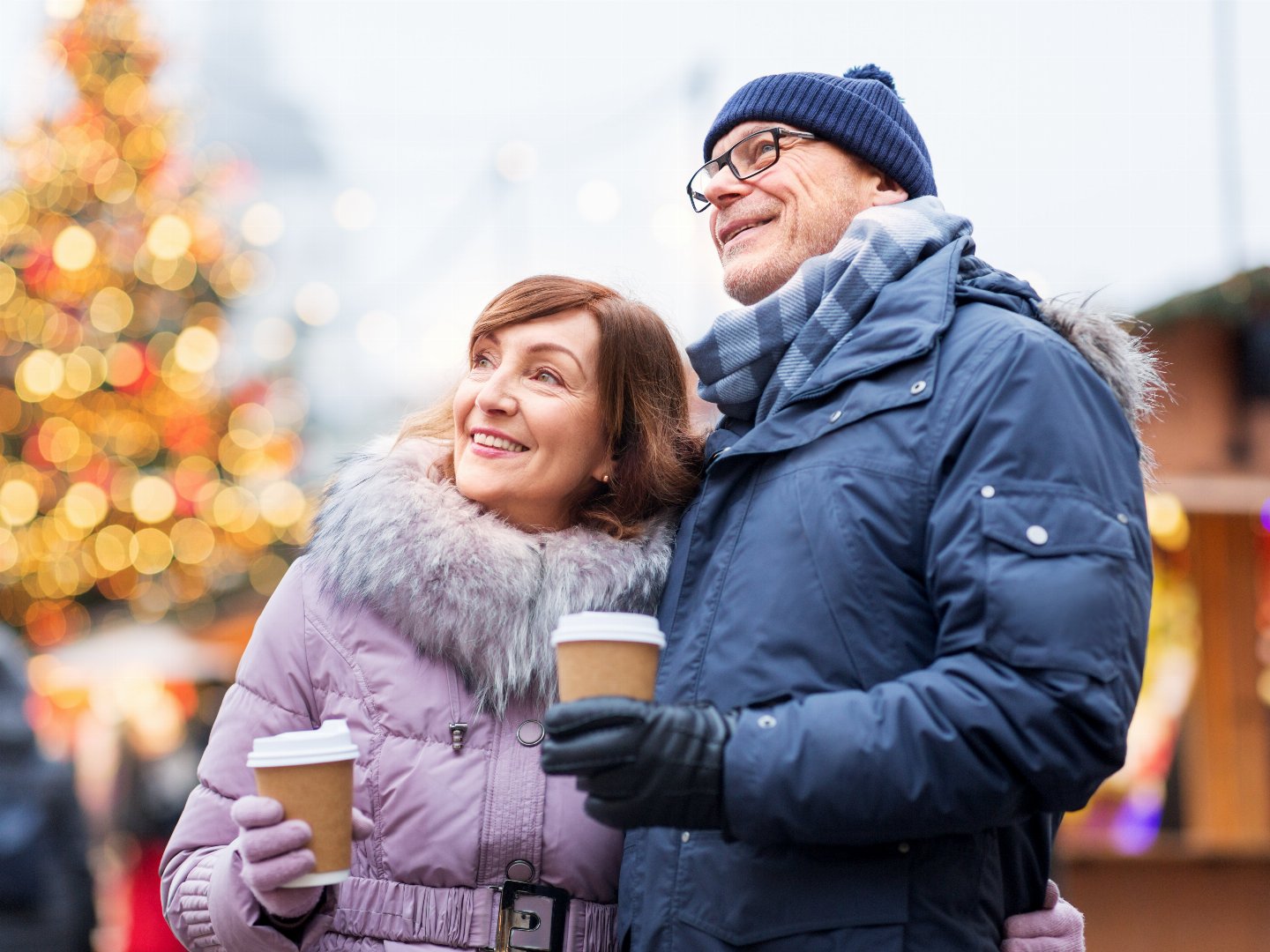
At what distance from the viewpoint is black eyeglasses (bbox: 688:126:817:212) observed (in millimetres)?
2764

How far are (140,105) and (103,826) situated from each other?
707cm

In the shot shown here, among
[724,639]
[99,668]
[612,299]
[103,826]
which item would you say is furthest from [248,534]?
[724,639]

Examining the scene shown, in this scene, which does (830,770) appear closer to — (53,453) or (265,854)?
(265,854)

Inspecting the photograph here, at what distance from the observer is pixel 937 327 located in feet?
6.89

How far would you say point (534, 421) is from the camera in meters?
2.67

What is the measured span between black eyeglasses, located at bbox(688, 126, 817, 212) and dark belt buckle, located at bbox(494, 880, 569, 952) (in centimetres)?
157

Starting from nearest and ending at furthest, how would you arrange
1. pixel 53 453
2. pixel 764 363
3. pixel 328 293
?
1. pixel 764 363
2. pixel 53 453
3. pixel 328 293

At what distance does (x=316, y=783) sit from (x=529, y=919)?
536 millimetres

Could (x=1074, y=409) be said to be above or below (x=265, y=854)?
above

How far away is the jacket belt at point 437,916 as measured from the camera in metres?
2.28

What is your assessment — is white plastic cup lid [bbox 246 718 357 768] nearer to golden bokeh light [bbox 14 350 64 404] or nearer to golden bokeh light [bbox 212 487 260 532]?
golden bokeh light [bbox 14 350 64 404]

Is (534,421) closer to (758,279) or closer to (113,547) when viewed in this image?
(758,279)

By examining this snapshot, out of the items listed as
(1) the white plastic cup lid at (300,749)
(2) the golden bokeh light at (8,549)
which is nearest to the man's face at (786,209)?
(1) the white plastic cup lid at (300,749)

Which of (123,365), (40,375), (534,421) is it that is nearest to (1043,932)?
(534,421)
